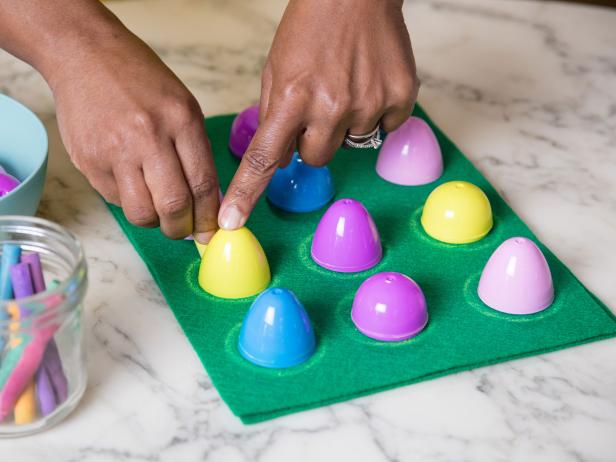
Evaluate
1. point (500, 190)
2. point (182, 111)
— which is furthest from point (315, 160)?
point (500, 190)

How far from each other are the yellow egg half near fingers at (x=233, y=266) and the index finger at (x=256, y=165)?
2 cm

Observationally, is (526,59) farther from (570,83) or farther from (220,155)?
(220,155)

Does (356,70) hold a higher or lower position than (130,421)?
higher

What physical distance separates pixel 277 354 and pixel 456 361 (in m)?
0.17

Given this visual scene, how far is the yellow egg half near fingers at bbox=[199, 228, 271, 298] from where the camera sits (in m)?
1.00

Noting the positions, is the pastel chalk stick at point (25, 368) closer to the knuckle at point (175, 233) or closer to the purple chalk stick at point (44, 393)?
the purple chalk stick at point (44, 393)

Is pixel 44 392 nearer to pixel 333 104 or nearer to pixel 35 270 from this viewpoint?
pixel 35 270

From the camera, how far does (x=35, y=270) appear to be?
83cm

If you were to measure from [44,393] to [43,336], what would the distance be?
58 mm

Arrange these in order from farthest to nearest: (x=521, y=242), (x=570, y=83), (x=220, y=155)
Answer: (x=570, y=83) → (x=220, y=155) → (x=521, y=242)

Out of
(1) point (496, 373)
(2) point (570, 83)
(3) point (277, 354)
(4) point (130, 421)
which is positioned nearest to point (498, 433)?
(1) point (496, 373)

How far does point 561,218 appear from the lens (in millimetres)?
1164

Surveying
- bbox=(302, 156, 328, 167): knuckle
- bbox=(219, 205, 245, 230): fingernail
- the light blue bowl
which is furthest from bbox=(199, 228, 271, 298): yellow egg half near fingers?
the light blue bowl

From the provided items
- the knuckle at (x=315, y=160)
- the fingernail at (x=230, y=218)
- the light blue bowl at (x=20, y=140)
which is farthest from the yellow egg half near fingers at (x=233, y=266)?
the light blue bowl at (x=20, y=140)
